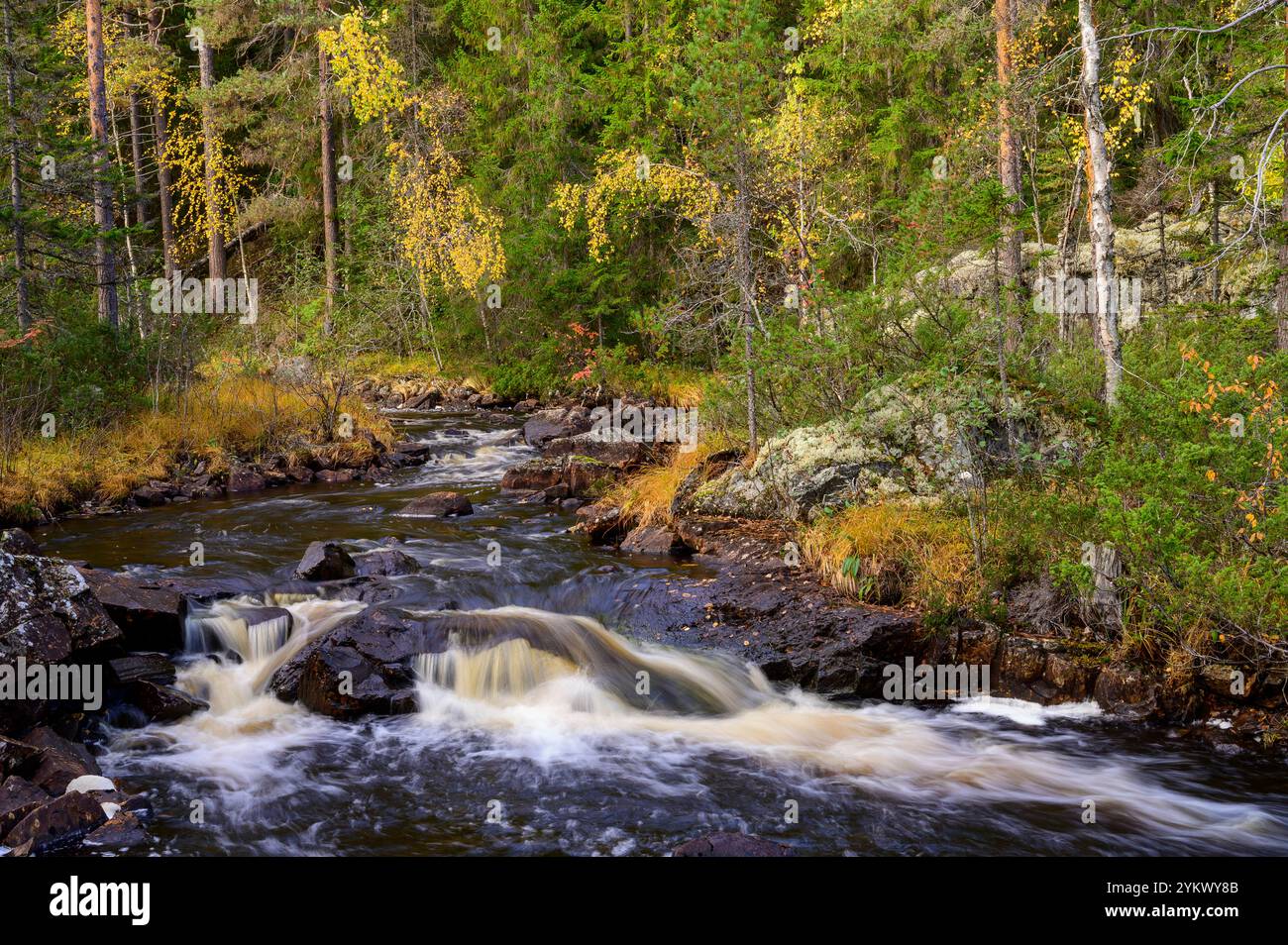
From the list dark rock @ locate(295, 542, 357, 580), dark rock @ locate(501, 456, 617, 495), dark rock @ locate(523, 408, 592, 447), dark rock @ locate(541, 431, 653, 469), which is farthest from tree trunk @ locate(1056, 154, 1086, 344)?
dark rock @ locate(295, 542, 357, 580)

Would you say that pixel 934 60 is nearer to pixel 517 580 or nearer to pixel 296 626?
pixel 517 580

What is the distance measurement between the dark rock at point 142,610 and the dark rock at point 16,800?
272cm

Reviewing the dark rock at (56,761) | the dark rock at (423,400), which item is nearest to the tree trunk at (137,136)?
the dark rock at (423,400)

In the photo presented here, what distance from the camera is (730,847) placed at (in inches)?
212

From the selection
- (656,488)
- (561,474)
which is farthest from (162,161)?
(656,488)

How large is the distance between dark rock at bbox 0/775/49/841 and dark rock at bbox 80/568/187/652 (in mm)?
2720

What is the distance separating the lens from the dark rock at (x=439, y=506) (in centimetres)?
1349

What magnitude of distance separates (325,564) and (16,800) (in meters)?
4.78

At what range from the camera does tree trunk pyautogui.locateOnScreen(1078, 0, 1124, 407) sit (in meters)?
8.70

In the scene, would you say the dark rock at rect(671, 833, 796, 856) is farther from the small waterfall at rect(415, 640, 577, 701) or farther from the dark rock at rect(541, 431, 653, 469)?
the dark rock at rect(541, 431, 653, 469)

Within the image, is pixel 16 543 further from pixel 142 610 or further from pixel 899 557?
pixel 899 557
